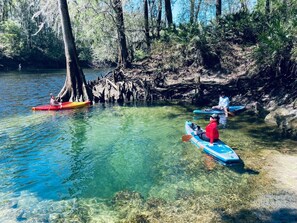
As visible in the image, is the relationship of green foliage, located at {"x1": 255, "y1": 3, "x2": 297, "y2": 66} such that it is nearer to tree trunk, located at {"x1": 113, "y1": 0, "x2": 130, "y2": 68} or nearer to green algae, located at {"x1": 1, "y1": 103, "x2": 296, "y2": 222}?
green algae, located at {"x1": 1, "y1": 103, "x2": 296, "y2": 222}

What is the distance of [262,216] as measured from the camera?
8.05m

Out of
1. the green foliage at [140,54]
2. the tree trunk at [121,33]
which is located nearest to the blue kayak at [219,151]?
the tree trunk at [121,33]

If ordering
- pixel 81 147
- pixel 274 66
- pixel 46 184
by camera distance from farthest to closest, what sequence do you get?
1. pixel 274 66
2. pixel 81 147
3. pixel 46 184

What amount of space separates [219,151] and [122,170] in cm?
360

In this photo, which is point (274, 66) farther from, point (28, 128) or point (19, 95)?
point (19, 95)

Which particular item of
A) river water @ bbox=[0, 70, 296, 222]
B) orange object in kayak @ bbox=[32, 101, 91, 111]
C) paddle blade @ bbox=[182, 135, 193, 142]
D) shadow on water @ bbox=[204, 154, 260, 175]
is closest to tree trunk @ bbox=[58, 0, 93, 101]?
orange object in kayak @ bbox=[32, 101, 91, 111]

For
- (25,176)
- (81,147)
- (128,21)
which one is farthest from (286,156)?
(128,21)

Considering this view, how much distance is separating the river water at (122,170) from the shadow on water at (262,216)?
28 centimetres

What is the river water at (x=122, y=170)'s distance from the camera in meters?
8.62

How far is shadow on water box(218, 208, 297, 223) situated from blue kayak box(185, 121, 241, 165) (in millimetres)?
3012

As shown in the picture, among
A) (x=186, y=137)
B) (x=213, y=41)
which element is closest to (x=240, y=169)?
(x=186, y=137)

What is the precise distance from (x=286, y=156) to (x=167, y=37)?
1747 centimetres

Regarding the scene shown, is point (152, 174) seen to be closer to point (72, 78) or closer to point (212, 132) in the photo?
point (212, 132)

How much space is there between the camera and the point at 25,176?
36.3 ft
